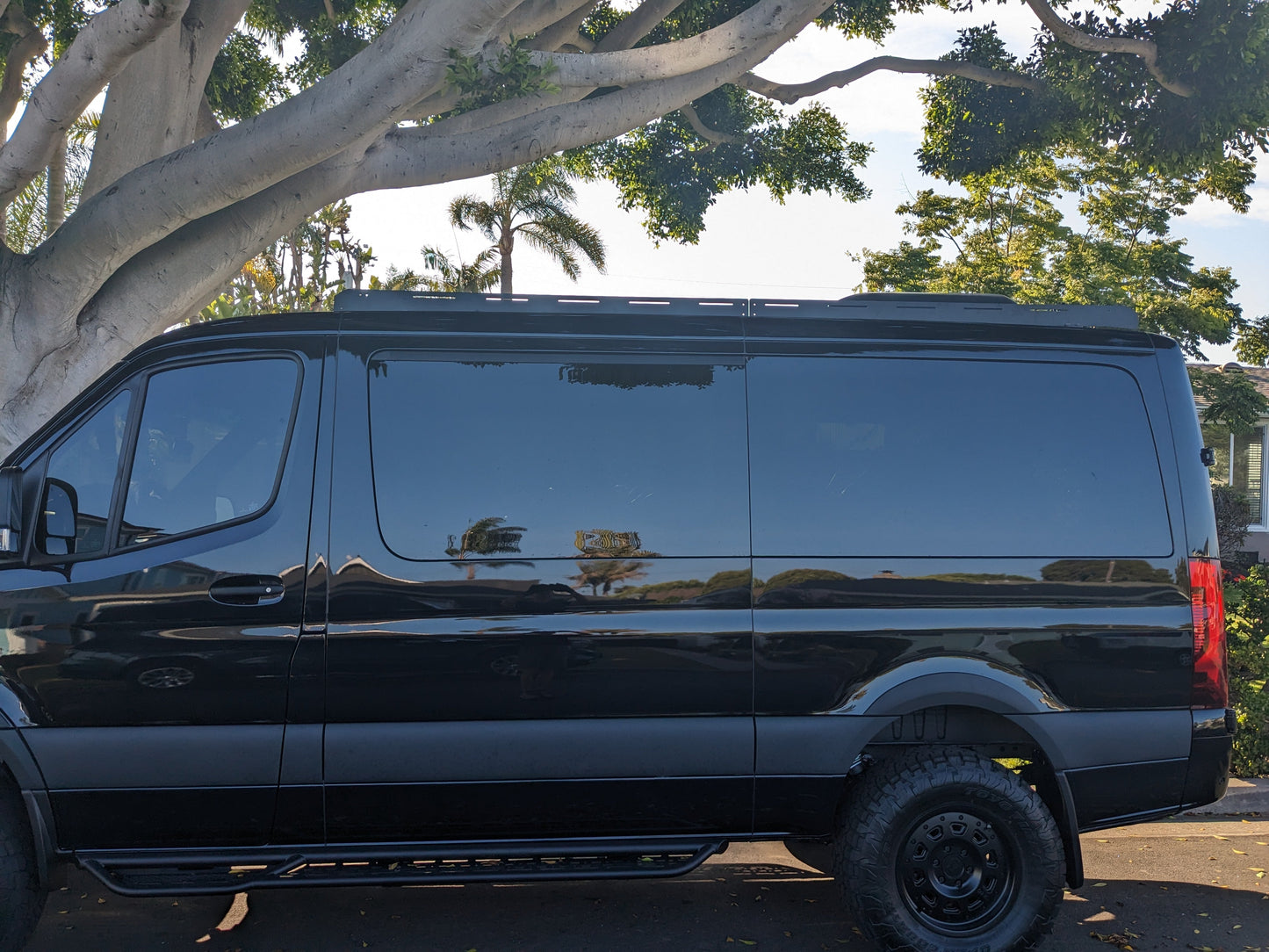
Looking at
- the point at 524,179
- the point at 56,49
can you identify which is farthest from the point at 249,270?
the point at 56,49

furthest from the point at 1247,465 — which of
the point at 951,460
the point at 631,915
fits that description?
the point at 631,915

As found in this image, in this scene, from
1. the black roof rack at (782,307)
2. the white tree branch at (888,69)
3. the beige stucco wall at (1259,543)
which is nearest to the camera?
the black roof rack at (782,307)

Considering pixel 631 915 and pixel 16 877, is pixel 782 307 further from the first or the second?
pixel 16 877

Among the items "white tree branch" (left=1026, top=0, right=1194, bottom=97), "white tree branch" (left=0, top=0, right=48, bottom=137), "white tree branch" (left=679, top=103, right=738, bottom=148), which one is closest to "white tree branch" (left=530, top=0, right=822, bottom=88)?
"white tree branch" (left=1026, top=0, right=1194, bottom=97)

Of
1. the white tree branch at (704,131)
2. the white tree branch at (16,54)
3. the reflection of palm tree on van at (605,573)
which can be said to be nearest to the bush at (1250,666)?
the reflection of palm tree on van at (605,573)

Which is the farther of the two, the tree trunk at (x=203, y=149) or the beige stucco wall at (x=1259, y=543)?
the beige stucco wall at (x=1259, y=543)

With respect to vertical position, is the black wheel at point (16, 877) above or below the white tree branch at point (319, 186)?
below

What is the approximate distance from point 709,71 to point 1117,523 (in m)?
5.57

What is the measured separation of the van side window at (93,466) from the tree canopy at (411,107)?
339 cm

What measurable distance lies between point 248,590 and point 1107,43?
31.4 feet

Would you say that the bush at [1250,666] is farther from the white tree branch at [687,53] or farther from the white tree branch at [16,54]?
the white tree branch at [16,54]

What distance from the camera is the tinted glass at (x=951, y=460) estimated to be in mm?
4086

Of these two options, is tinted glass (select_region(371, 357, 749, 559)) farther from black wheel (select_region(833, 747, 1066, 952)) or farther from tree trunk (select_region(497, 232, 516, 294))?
tree trunk (select_region(497, 232, 516, 294))

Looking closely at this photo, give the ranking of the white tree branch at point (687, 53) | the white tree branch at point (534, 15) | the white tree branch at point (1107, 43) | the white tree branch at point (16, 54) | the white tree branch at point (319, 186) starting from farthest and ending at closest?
the white tree branch at point (16, 54) < the white tree branch at point (1107, 43) < the white tree branch at point (534, 15) < the white tree branch at point (319, 186) < the white tree branch at point (687, 53)
